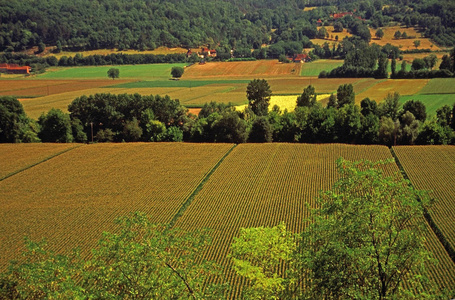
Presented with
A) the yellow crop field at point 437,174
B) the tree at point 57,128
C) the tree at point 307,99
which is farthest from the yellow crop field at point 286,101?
the yellow crop field at point 437,174

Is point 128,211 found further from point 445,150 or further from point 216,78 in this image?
point 216,78

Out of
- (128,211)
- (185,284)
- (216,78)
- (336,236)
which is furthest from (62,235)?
(216,78)

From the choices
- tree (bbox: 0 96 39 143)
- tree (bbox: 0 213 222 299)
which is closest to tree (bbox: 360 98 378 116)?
tree (bbox: 0 96 39 143)

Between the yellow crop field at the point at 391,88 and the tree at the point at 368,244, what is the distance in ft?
279

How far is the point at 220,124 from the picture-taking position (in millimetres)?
71500

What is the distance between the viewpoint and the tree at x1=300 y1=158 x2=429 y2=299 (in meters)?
16.0

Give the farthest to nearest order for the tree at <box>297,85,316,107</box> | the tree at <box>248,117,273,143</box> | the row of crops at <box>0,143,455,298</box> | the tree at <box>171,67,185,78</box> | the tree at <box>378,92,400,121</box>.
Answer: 1. the tree at <box>171,67,185,78</box>
2. the tree at <box>297,85,316,107</box>
3. the tree at <box>378,92,400,121</box>
4. the tree at <box>248,117,273,143</box>
5. the row of crops at <box>0,143,455,298</box>

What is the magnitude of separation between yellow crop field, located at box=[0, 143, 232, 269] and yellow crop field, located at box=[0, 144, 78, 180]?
1.49m

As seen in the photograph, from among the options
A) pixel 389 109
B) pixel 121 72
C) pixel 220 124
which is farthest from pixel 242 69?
pixel 220 124

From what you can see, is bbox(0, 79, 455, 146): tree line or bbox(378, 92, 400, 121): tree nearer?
bbox(0, 79, 455, 146): tree line

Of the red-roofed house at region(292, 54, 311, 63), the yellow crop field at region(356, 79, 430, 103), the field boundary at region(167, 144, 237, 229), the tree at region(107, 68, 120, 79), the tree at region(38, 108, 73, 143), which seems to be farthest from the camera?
the red-roofed house at region(292, 54, 311, 63)

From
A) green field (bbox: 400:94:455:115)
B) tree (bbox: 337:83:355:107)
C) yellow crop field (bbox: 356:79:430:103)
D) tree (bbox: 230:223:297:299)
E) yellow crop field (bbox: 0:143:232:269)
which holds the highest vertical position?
tree (bbox: 230:223:297:299)

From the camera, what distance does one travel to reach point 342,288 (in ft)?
52.2

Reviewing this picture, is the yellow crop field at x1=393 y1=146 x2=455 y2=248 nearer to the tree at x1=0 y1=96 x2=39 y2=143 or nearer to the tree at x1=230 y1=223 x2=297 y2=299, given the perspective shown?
the tree at x1=230 y1=223 x2=297 y2=299
